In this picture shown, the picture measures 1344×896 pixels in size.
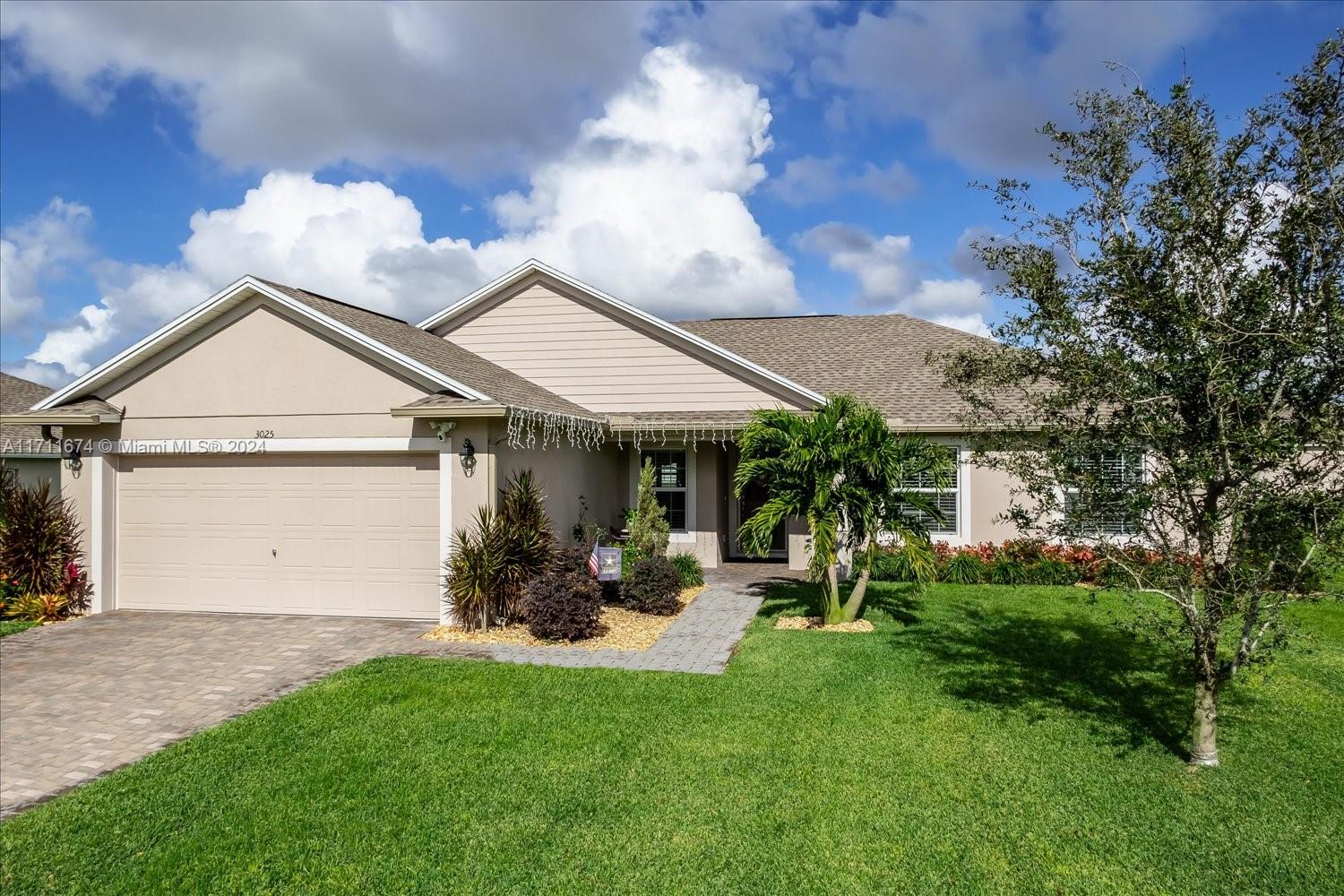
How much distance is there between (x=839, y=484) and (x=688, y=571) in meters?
4.24

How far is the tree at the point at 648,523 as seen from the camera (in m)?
14.1

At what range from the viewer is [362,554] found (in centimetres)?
1169

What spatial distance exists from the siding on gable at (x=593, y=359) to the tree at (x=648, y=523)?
6.04ft

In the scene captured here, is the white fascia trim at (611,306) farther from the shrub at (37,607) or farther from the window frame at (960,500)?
the shrub at (37,607)

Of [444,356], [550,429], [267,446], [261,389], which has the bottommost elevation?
[267,446]

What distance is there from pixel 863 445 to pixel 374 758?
280 inches

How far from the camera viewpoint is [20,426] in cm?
1634

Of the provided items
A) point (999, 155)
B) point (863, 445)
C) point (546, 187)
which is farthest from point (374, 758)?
point (546, 187)

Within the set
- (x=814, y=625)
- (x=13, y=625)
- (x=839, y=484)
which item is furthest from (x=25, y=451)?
(x=839, y=484)

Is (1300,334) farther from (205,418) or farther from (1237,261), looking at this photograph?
(205,418)

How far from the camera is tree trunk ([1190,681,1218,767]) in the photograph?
6090 mm

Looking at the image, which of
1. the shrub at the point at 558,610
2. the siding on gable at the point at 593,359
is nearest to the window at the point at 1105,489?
the shrub at the point at 558,610

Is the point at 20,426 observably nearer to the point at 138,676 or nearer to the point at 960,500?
the point at 138,676

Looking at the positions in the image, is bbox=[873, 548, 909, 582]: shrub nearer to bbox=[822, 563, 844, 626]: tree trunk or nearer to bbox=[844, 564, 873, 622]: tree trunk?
bbox=[844, 564, 873, 622]: tree trunk
